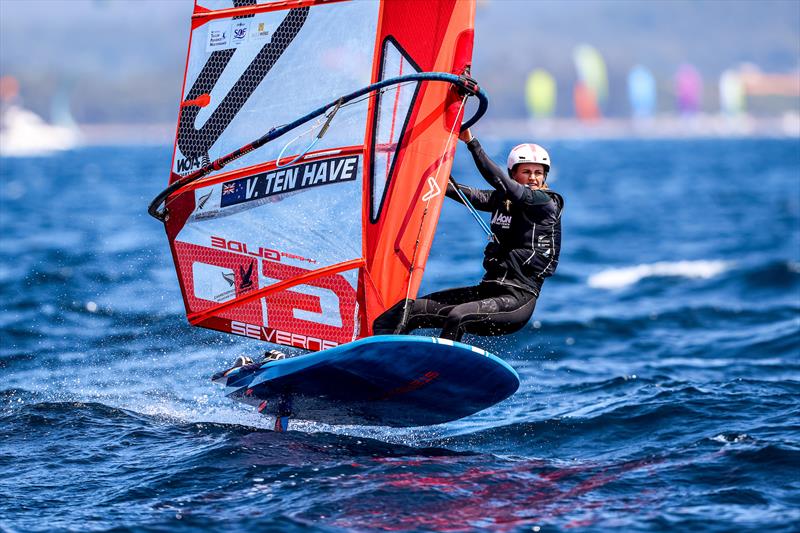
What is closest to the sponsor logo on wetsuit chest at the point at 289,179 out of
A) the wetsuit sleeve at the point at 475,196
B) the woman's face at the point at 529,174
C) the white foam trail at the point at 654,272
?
the wetsuit sleeve at the point at 475,196

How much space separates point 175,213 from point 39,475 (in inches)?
100

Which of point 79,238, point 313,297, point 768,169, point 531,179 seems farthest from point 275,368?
point 768,169

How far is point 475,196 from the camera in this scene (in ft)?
30.9

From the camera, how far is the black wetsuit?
895 centimetres

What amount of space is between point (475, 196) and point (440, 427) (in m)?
2.69

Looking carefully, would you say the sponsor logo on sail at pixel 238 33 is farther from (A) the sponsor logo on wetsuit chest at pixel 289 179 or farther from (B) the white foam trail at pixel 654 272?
(B) the white foam trail at pixel 654 272

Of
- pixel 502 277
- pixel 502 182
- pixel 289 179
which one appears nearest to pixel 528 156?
pixel 502 182

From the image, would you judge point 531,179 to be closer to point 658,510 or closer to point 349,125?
point 349,125

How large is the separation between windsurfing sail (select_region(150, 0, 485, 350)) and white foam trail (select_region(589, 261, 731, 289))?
14194mm

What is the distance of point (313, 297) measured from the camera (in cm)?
913

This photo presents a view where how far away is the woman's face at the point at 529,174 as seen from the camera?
9289mm

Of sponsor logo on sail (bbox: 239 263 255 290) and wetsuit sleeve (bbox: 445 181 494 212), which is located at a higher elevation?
wetsuit sleeve (bbox: 445 181 494 212)

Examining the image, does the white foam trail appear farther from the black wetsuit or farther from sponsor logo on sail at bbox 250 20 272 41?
sponsor logo on sail at bbox 250 20 272 41

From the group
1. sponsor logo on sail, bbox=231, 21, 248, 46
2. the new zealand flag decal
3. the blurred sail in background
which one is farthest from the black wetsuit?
the blurred sail in background
